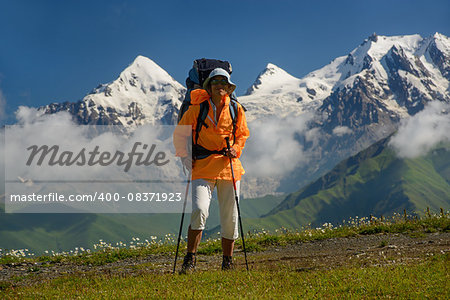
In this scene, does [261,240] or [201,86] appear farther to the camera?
[261,240]

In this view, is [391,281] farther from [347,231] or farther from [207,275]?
[347,231]

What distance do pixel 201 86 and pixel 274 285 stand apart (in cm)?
518

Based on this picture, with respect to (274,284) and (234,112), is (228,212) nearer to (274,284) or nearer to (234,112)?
(234,112)

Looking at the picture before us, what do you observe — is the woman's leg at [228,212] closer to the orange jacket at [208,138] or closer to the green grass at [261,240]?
the orange jacket at [208,138]

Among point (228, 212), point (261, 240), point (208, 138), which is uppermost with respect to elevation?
point (208, 138)

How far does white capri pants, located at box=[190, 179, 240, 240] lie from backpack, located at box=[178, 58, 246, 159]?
68cm

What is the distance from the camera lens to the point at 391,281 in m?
7.55

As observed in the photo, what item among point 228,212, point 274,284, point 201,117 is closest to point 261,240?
point 228,212

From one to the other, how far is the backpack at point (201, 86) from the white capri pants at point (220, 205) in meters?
0.68

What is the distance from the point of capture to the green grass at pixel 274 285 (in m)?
7.12

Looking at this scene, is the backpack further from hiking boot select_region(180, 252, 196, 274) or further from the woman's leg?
hiking boot select_region(180, 252, 196, 274)

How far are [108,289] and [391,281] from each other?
16.3 ft

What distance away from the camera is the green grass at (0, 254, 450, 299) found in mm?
7125

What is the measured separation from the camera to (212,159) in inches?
396
